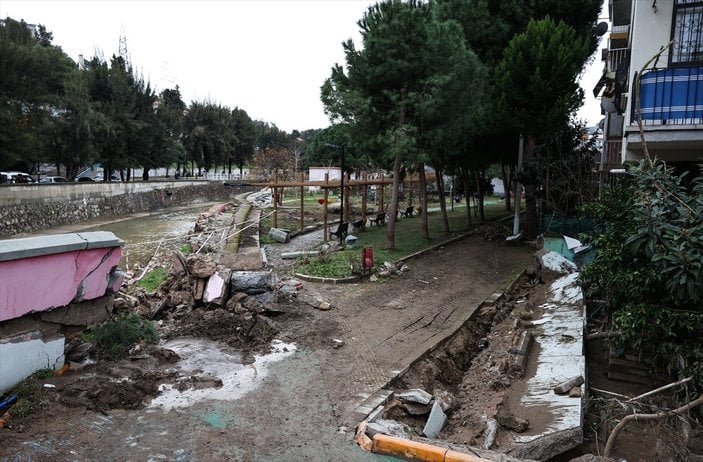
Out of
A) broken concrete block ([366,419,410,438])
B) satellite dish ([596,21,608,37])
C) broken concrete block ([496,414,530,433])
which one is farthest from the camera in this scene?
satellite dish ([596,21,608,37])

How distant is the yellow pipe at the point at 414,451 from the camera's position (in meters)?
4.97

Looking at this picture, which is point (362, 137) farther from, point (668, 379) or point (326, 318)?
point (668, 379)

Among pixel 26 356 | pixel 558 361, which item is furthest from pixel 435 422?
pixel 26 356

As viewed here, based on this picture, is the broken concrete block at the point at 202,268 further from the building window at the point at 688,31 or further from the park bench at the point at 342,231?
the building window at the point at 688,31

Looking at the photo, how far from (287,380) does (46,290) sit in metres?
3.48

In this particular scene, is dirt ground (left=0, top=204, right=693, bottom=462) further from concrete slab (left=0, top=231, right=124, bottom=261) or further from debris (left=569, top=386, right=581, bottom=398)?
concrete slab (left=0, top=231, right=124, bottom=261)

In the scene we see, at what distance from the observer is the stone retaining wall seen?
25.4 metres

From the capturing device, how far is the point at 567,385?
20.8ft

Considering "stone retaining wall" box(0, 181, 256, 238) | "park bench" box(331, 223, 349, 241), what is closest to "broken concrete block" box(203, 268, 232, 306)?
"park bench" box(331, 223, 349, 241)

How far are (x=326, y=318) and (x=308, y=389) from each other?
341 cm

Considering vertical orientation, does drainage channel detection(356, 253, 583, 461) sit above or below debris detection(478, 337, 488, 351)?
above

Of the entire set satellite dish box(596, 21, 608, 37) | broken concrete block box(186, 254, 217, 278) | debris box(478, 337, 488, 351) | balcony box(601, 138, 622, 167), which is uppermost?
satellite dish box(596, 21, 608, 37)

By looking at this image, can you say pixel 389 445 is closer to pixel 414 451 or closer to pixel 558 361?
pixel 414 451

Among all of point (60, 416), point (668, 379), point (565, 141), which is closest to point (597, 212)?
point (668, 379)
